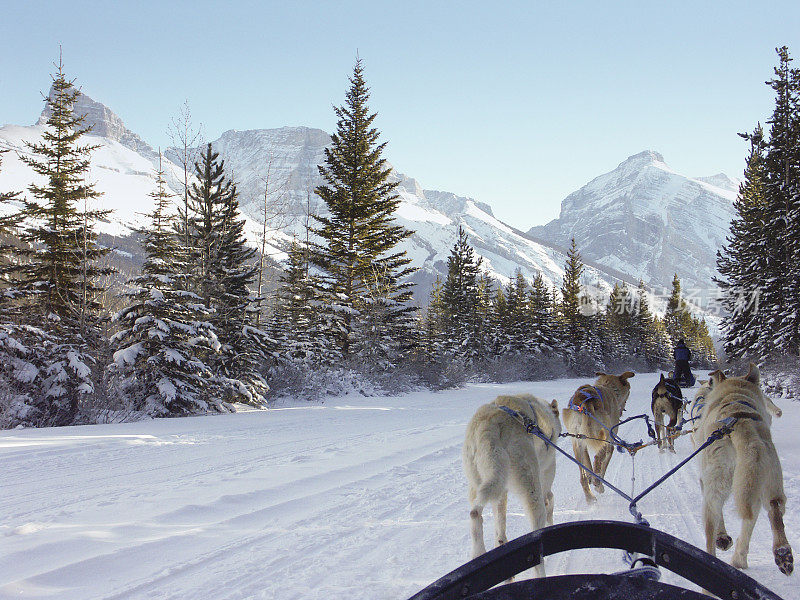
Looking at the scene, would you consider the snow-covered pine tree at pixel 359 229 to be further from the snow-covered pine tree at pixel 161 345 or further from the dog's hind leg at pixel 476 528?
the dog's hind leg at pixel 476 528

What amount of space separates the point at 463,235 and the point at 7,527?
38519 millimetres

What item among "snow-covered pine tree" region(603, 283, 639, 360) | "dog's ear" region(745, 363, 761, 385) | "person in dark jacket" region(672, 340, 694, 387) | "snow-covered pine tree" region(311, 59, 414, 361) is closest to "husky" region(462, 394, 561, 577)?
"dog's ear" region(745, 363, 761, 385)

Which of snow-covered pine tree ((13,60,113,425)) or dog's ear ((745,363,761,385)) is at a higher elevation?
snow-covered pine tree ((13,60,113,425))

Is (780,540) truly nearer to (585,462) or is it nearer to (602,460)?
(602,460)

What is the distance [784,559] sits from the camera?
302cm

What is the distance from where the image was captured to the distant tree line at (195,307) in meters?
12.2

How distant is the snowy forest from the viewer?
12406 mm

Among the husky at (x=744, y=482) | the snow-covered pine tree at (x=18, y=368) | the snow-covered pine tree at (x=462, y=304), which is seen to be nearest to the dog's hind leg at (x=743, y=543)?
the husky at (x=744, y=482)

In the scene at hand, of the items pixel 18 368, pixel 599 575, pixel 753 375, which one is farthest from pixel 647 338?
pixel 599 575

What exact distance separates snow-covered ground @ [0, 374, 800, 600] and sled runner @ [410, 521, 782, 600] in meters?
1.96

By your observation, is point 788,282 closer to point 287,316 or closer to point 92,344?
point 287,316

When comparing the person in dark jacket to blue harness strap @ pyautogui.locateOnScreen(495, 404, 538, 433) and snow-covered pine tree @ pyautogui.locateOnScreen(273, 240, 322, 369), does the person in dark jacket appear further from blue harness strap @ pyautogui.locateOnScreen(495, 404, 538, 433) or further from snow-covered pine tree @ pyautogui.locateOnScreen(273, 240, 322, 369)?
snow-covered pine tree @ pyautogui.locateOnScreen(273, 240, 322, 369)

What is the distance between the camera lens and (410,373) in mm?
21953

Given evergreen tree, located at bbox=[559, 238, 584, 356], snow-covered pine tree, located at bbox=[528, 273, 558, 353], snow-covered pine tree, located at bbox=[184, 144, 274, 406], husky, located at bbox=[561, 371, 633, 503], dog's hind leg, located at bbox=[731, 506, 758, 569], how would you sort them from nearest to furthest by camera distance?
dog's hind leg, located at bbox=[731, 506, 758, 569]
husky, located at bbox=[561, 371, 633, 503]
snow-covered pine tree, located at bbox=[184, 144, 274, 406]
snow-covered pine tree, located at bbox=[528, 273, 558, 353]
evergreen tree, located at bbox=[559, 238, 584, 356]
